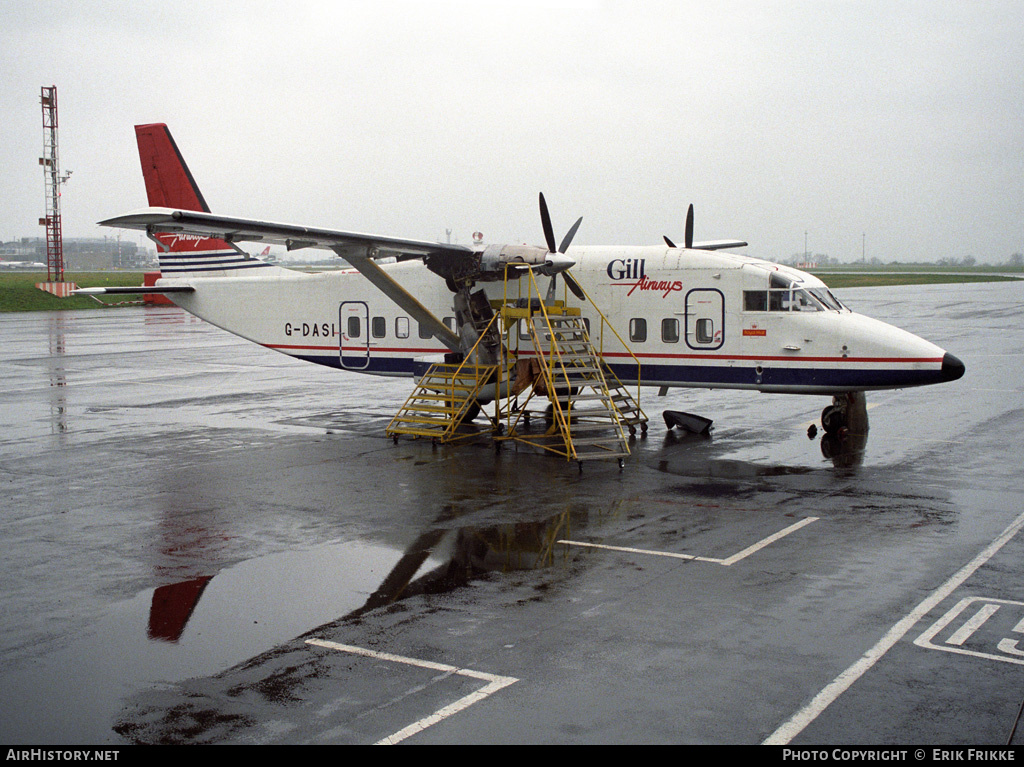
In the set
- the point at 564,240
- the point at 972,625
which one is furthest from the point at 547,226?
the point at 972,625

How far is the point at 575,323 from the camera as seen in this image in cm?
2039

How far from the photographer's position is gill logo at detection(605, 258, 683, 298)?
20.5 meters

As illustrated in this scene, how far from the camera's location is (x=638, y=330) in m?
20.8

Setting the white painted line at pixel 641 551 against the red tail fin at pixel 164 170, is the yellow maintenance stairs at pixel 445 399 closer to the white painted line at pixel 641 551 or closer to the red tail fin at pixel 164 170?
the white painted line at pixel 641 551

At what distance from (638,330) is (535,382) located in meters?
2.61

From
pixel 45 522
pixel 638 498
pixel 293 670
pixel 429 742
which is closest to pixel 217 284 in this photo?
pixel 45 522

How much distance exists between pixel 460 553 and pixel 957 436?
12.7 metres

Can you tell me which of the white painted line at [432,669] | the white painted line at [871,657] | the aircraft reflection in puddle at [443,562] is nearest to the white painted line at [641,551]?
the aircraft reflection in puddle at [443,562]

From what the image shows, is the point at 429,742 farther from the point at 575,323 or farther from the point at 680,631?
the point at 575,323

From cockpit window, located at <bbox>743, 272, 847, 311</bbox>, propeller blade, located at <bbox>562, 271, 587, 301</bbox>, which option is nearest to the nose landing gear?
cockpit window, located at <bbox>743, 272, 847, 311</bbox>

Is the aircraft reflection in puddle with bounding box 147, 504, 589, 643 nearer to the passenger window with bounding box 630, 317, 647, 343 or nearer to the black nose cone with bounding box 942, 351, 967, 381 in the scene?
the passenger window with bounding box 630, 317, 647, 343

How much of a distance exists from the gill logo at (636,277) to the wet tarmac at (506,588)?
10.3 ft

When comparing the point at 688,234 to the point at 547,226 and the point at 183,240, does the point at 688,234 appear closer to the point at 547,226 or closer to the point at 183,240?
the point at 547,226

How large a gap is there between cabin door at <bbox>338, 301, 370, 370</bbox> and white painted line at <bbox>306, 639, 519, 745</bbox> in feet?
50.6
